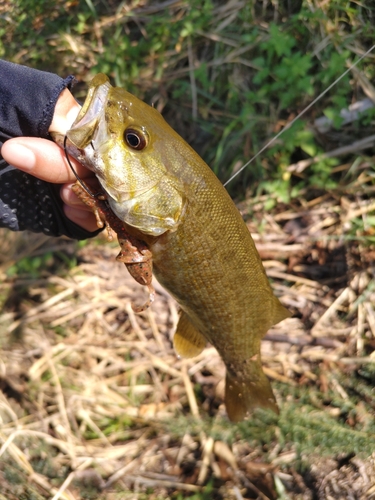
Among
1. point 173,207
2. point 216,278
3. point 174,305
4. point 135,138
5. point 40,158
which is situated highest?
point 135,138

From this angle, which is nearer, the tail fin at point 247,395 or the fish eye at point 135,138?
the fish eye at point 135,138

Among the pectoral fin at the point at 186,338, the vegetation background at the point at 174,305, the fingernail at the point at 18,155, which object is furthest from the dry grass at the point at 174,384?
the fingernail at the point at 18,155

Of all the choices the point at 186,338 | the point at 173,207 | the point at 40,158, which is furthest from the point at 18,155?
the point at 186,338

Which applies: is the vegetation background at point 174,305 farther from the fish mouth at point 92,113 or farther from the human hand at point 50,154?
the fish mouth at point 92,113

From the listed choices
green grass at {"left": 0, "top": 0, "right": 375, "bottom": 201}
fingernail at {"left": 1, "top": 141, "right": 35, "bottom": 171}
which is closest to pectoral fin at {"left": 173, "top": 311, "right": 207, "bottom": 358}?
fingernail at {"left": 1, "top": 141, "right": 35, "bottom": 171}

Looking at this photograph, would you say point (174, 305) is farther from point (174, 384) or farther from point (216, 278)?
point (216, 278)

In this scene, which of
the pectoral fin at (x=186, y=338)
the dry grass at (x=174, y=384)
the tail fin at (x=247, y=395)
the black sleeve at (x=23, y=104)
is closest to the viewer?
the black sleeve at (x=23, y=104)
